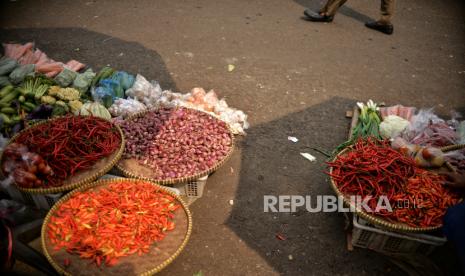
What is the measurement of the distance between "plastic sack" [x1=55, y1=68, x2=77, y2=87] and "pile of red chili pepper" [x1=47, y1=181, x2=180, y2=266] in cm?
224

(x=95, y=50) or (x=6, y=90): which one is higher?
(x=6, y=90)

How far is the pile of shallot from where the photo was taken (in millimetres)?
3604

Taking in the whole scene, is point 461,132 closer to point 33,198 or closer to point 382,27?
point 382,27

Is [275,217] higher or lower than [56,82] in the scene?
lower

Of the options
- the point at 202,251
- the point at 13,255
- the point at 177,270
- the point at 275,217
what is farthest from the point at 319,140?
the point at 13,255

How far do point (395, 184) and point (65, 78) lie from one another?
Result: 14.1 feet

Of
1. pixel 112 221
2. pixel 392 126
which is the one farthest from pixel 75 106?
pixel 392 126

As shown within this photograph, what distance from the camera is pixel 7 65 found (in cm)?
473

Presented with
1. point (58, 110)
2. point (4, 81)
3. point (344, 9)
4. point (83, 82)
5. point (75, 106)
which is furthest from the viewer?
point (344, 9)

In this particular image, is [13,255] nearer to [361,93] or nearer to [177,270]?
[177,270]

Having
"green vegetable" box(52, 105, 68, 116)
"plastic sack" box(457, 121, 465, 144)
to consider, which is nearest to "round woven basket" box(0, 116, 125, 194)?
"green vegetable" box(52, 105, 68, 116)

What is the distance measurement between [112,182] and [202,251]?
3.55ft

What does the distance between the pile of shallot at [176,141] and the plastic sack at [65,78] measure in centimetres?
135

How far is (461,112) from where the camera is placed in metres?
5.24
